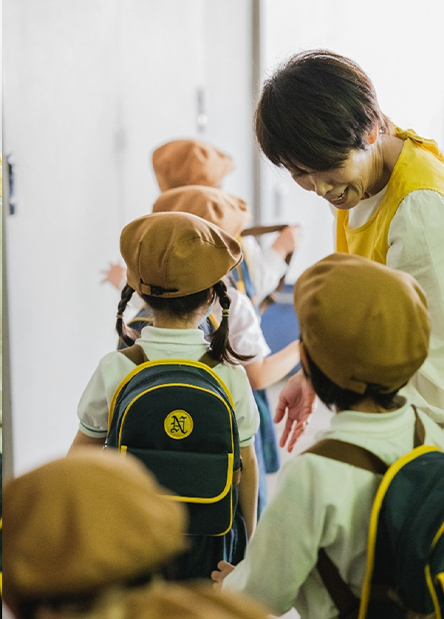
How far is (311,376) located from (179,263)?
352 mm

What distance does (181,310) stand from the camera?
1271 millimetres

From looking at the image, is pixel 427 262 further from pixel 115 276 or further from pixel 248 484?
pixel 115 276

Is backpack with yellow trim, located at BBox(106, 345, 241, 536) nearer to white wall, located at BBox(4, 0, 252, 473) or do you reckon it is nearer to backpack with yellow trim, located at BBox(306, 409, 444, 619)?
backpack with yellow trim, located at BBox(306, 409, 444, 619)

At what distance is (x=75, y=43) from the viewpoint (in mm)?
2559

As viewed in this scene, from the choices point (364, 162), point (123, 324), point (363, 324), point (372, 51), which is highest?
point (372, 51)

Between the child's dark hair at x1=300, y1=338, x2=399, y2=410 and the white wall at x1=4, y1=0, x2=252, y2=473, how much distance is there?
4.42 feet

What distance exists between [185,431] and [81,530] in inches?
24.7

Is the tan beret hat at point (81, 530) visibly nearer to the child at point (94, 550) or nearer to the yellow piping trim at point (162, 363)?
the child at point (94, 550)

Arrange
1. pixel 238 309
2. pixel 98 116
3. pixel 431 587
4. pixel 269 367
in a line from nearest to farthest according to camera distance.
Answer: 1. pixel 431 587
2. pixel 238 309
3. pixel 269 367
4. pixel 98 116

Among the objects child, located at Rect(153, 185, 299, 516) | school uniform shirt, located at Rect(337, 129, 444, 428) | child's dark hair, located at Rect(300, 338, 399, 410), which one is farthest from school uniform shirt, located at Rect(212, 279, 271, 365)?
child's dark hair, located at Rect(300, 338, 399, 410)

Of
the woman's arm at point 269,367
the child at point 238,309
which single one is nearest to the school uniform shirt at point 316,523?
the child at point 238,309

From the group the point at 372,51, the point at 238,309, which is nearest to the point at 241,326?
the point at 238,309

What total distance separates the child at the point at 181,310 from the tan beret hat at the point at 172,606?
68 centimetres

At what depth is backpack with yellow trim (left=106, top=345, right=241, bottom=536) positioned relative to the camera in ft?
3.84
